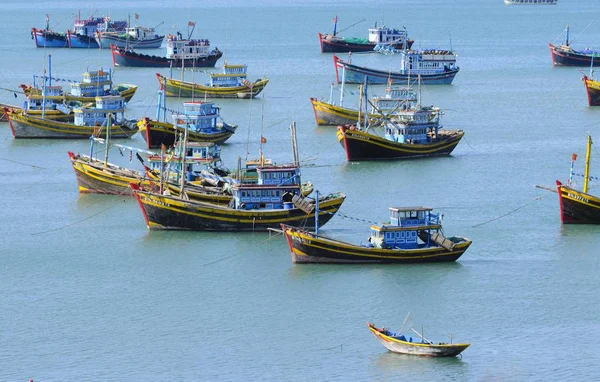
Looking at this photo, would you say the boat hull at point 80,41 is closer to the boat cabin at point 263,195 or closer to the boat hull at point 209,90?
the boat hull at point 209,90

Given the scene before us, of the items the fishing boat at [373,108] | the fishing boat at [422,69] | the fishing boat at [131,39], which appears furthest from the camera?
the fishing boat at [131,39]

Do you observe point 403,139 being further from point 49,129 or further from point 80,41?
point 80,41

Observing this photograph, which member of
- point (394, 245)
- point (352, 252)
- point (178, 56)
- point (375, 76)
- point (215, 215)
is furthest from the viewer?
point (178, 56)

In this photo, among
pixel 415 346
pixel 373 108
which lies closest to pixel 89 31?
pixel 373 108

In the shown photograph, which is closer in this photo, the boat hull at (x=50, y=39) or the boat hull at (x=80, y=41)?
the boat hull at (x=80, y=41)

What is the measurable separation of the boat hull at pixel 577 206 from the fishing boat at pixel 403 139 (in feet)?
61.2

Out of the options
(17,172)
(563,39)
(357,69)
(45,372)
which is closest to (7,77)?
(357,69)

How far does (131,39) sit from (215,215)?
9863cm

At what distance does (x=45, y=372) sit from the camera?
44438mm

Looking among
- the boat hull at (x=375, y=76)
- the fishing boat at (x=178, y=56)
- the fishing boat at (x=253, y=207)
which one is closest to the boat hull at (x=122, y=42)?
the fishing boat at (x=178, y=56)

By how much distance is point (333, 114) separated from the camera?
9269cm

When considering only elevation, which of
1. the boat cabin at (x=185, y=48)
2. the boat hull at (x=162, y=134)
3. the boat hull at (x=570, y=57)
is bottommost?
the boat hull at (x=162, y=134)

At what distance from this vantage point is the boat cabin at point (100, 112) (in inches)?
3504

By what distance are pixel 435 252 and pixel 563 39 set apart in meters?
128
